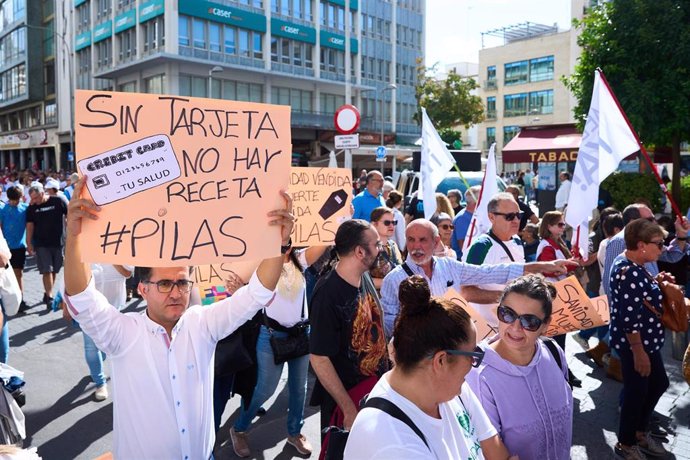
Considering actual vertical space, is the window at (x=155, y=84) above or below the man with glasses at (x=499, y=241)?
above

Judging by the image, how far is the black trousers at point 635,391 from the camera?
4.36m

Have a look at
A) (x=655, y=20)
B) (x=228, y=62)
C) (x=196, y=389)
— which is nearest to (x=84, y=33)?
(x=228, y=62)

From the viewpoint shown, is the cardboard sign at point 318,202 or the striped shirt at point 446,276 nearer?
the striped shirt at point 446,276

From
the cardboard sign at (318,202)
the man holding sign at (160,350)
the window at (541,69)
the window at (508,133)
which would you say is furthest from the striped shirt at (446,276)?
the window at (508,133)

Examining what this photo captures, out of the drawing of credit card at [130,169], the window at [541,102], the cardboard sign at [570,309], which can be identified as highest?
the window at [541,102]

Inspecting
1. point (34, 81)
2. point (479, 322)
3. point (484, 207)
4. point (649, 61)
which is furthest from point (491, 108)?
point (479, 322)

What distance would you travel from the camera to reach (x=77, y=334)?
307 inches

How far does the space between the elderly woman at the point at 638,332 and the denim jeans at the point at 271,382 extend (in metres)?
2.43

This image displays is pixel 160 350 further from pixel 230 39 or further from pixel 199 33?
pixel 230 39

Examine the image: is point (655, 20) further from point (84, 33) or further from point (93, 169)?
point (84, 33)

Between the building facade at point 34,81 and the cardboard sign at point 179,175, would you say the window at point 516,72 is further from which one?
the cardboard sign at point 179,175

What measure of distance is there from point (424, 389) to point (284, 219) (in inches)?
42.9

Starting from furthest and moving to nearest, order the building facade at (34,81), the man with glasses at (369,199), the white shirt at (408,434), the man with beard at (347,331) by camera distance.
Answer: the building facade at (34,81)
the man with glasses at (369,199)
the man with beard at (347,331)
the white shirt at (408,434)

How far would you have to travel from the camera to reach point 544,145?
751 inches
